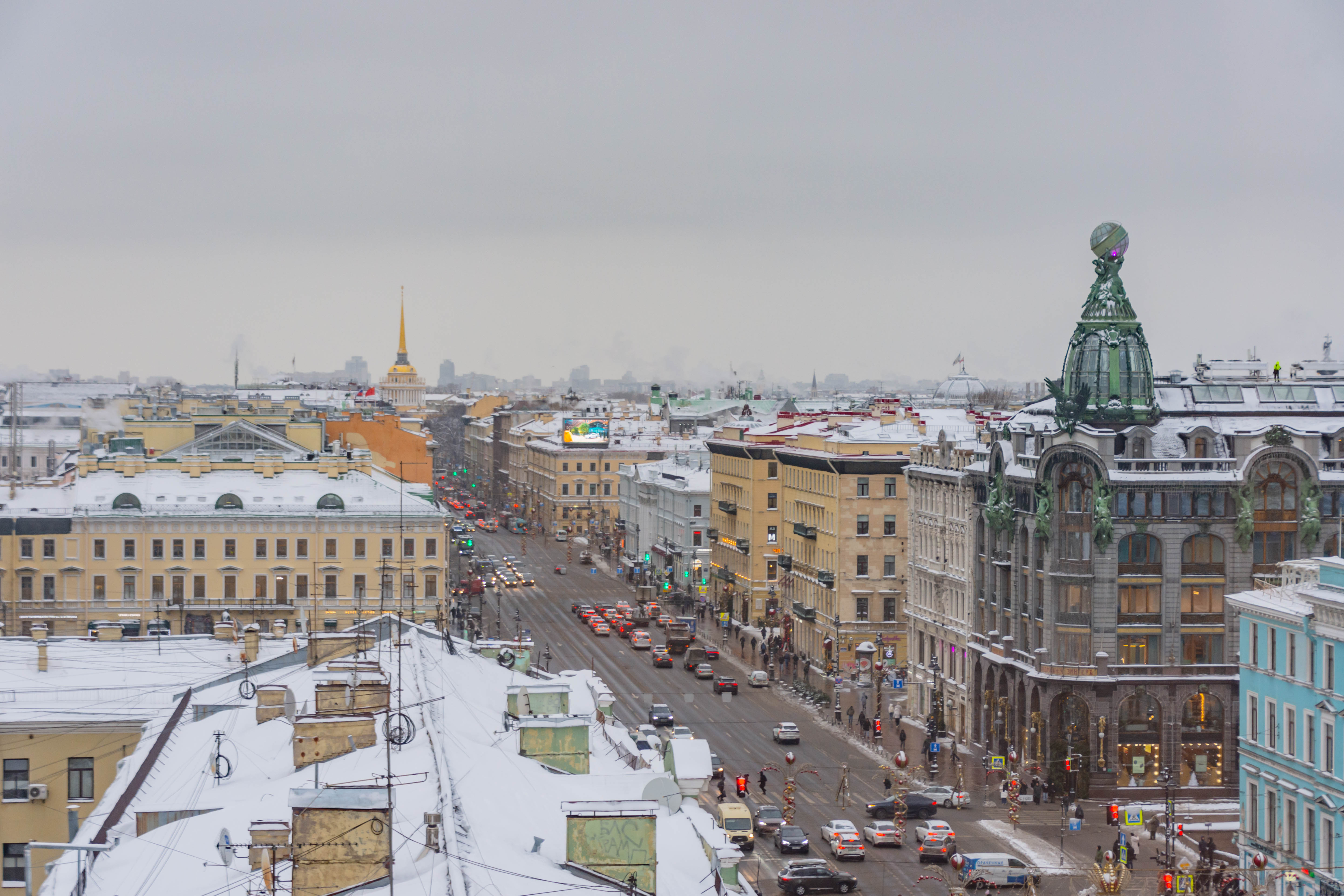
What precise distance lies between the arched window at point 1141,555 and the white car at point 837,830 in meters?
20.7

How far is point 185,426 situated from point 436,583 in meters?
34.3

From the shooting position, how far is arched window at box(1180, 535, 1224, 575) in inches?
3344

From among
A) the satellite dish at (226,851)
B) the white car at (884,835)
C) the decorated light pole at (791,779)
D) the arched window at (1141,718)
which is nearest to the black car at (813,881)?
the white car at (884,835)

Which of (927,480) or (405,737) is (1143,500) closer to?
(927,480)

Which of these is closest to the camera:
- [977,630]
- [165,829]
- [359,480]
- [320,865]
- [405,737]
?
[320,865]

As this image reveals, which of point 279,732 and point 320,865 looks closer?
point 320,865

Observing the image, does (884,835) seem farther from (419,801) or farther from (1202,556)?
(419,801)

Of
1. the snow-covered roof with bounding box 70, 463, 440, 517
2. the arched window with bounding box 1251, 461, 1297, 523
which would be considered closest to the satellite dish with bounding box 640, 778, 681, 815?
the arched window with bounding box 1251, 461, 1297, 523

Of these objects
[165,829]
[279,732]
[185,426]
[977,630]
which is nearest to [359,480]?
[185,426]

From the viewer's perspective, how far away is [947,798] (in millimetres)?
80062

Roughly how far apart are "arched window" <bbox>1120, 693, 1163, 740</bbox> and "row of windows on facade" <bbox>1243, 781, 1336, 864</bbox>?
20.8 m

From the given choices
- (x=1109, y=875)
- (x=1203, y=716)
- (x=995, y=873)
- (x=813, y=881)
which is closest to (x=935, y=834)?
(x=995, y=873)

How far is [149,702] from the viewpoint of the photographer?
51.8 meters

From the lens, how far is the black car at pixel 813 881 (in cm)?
6328
